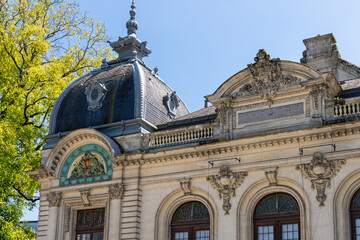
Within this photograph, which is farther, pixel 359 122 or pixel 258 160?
pixel 258 160

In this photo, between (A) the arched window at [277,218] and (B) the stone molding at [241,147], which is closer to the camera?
(B) the stone molding at [241,147]

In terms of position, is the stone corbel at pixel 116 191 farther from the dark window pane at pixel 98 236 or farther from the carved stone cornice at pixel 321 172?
the carved stone cornice at pixel 321 172

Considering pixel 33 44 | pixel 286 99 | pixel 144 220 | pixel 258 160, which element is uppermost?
pixel 33 44

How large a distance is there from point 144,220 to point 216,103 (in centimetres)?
597

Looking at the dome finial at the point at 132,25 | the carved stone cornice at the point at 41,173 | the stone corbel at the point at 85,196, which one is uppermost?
the dome finial at the point at 132,25

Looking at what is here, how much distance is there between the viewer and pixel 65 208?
1125 inches

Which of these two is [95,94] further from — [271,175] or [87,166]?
[271,175]

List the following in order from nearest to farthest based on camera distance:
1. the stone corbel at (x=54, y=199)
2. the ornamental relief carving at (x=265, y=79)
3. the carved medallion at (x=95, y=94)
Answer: the ornamental relief carving at (x=265, y=79) → the stone corbel at (x=54, y=199) → the carved medallion at (x=95, y=94)

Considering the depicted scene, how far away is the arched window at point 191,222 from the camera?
2558 cm

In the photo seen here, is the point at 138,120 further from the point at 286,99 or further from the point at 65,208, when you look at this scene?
the point at 286,99

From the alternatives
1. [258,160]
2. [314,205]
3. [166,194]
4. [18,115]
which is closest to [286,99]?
[258,160]

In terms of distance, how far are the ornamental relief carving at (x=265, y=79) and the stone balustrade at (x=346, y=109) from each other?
2.07 m

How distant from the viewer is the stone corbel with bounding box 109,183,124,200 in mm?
27188

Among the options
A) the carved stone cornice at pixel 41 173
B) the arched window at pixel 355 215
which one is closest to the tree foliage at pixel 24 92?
the carved stone cornice at pixel 41 173
